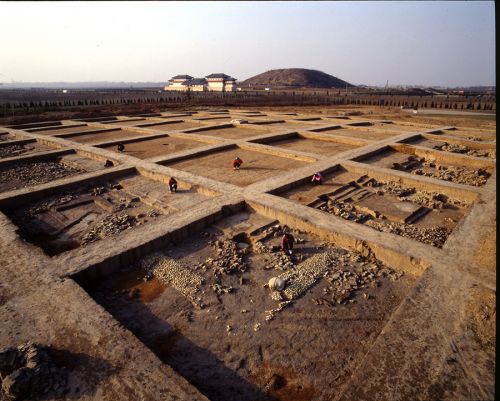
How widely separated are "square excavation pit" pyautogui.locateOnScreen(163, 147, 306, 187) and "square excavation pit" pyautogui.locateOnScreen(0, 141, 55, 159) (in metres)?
7.48

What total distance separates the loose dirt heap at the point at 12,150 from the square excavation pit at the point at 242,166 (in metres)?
7.67

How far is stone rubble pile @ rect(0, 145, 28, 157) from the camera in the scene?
14.1 metres

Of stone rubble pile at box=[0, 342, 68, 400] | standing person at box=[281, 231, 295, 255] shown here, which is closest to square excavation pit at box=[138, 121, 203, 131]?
standing person at box=[281, 231, 295, 255]

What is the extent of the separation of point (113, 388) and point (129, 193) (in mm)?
6933

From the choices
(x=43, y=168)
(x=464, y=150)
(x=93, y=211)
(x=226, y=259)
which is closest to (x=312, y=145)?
(x=464, y=150)

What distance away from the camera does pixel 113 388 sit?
11.7ft

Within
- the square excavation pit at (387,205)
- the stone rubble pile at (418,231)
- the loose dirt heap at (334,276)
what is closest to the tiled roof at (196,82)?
the square excavation pit at (387,205)

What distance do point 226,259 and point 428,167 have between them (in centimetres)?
1011

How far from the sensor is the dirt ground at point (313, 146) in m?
14.2

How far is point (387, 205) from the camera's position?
8.86 meters

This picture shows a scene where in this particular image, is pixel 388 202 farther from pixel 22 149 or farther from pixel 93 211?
pixel 22 149

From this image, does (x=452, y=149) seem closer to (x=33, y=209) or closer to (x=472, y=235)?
(x=472, y=235)

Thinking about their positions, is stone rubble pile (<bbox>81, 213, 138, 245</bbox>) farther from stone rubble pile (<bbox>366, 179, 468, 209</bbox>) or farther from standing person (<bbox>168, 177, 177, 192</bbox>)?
stone rubble pile (<bbox>366, 179, 468, 209</bbox>)

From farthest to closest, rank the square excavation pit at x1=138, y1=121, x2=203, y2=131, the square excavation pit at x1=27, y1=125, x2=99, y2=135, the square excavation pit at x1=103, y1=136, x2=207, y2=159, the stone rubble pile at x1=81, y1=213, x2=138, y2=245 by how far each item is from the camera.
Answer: the square excavation pit at x1=138, y1=121, x2=203, y2=131 < the square excavation pit at x1=27, y1=125, x2=99, y2=135 < the square excavation pit at x1=103, y1=136, x2=207, y2=159 < the stone rubble pile at x1=81, y1=213, x2=138, y2=245
